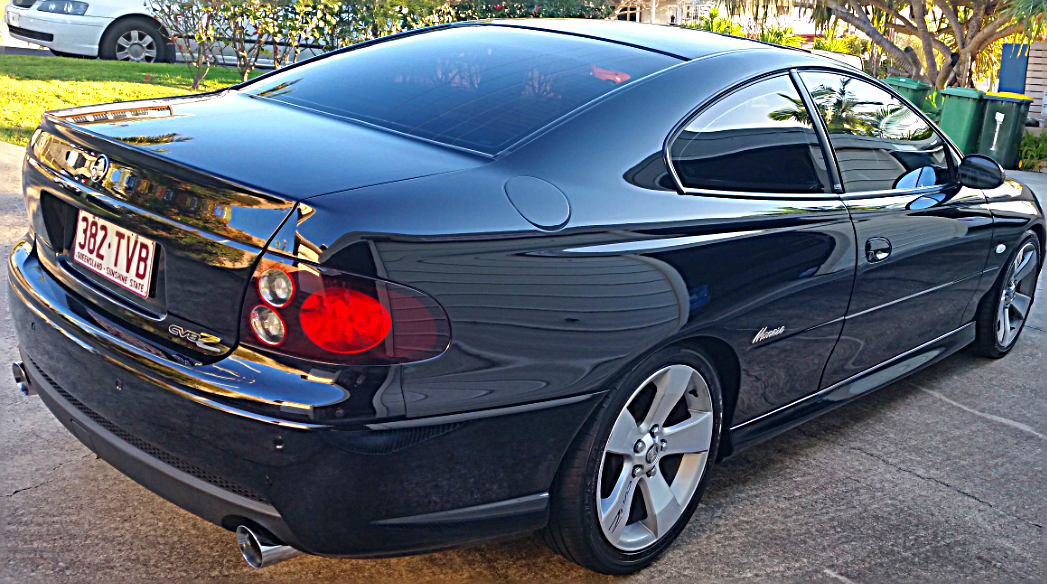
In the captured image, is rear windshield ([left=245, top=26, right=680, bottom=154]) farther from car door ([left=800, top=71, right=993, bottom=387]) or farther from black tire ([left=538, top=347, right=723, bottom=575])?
car door ([left=800, top=71, right=993, bottom=387])

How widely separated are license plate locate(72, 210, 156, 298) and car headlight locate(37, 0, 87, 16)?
11.9 m

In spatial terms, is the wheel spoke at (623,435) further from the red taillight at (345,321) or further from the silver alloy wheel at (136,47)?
the silver alloy wheel at (136,47)

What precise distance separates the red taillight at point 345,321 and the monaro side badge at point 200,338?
10.1 inches

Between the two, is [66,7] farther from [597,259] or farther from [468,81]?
[597,259]

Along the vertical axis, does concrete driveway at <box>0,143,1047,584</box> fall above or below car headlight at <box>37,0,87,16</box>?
below

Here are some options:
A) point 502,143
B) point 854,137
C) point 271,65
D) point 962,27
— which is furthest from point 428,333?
point 962,27

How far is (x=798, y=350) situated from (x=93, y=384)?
Result: 2198 mm

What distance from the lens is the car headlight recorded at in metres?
12.9

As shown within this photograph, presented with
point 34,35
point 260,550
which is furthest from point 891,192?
point 34,35

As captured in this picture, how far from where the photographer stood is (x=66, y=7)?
42.4 ft

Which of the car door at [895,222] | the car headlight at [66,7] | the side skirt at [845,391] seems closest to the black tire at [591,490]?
the side skirt at [845,391]

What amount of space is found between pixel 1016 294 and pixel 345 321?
4292 millimetres

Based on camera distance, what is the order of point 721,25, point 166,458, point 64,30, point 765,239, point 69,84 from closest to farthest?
point 166,458 < point 765,239 < point 69,84 < point 64,30 < point 721,25

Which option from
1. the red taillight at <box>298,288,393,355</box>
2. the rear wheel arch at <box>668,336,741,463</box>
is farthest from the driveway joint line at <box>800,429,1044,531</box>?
the red taillight at <box>298,288,393,355</box>
